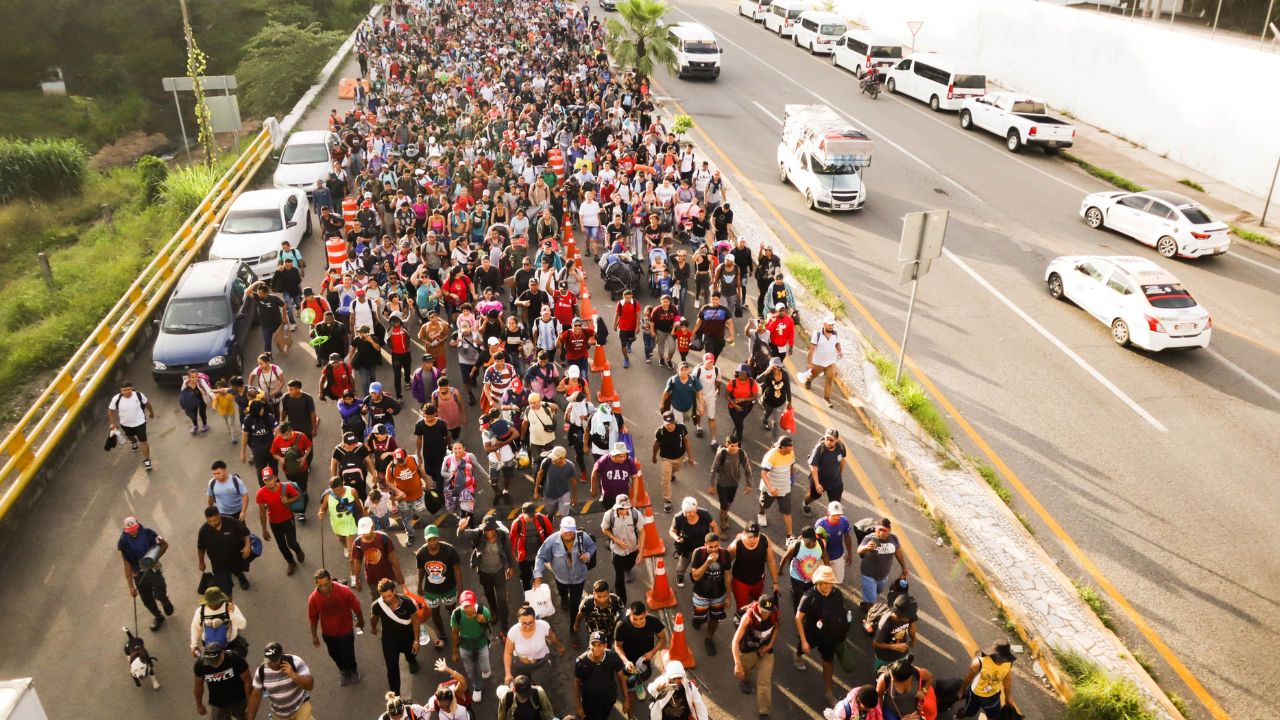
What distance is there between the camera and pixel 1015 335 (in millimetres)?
16906

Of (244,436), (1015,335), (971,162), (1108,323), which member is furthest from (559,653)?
(971,162)

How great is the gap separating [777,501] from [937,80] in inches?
1093

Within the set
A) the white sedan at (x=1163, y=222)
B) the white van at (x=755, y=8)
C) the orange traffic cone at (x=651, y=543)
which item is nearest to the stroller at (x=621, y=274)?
the orange traffic cone at (x=651, y=543)

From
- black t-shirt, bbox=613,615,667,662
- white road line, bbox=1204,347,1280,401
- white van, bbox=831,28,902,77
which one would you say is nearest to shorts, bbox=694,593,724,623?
black t-shirt, bbox=613,615,667,662

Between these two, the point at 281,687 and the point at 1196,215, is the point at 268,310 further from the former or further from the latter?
the point at 1196,215

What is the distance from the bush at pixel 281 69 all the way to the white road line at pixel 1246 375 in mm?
37831

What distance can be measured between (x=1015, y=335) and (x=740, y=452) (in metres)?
8.68

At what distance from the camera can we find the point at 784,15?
46781 millimetres

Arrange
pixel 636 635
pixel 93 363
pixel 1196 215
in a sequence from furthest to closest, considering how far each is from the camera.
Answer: pixel 1196 215, pixel 93 363, pixel 636 635

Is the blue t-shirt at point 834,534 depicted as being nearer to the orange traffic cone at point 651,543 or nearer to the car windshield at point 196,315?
the orange traffic cone at point 651,543

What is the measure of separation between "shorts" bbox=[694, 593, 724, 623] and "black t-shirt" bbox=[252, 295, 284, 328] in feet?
31.6

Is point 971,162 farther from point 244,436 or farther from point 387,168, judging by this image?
point 244,436

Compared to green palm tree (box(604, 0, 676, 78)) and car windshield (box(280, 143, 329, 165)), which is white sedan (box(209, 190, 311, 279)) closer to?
car windshield (box(280, 143, 329, 165))

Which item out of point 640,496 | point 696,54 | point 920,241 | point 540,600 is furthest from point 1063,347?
point 696,54
